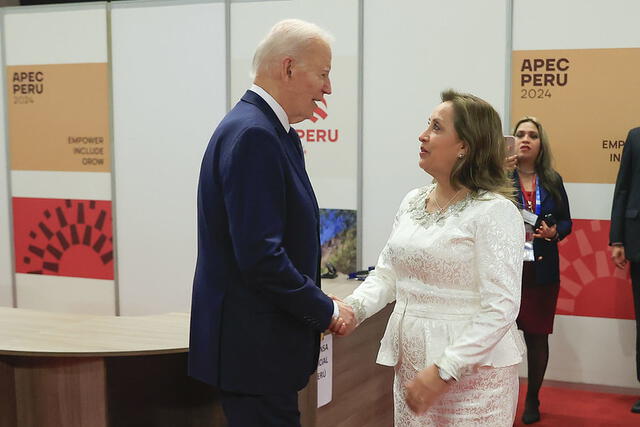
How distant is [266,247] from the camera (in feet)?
5.69

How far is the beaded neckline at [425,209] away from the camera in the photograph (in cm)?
203

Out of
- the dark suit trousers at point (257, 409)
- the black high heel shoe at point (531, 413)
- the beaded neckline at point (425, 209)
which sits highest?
the beaded neckline at point (425, 209)

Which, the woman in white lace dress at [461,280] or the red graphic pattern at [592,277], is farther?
the red graphic pattern at [592,277]

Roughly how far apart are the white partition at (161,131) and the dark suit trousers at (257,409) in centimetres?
372

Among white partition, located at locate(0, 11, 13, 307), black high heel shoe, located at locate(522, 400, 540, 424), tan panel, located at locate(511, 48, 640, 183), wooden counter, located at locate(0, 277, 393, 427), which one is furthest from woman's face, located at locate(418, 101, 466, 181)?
white partition, located at locate(0, 11, 13, 307)

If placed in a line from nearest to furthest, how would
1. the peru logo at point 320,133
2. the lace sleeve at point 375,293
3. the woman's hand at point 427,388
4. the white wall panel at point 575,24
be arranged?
the woman's hand at point 427,388
the lace sleeve at point 375,293
the white wall panel at point 575,24
the peru logo at point 320,133

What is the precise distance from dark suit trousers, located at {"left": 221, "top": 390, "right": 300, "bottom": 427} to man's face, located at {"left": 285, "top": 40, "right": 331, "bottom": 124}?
2.34 feet

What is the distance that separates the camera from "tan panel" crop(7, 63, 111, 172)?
18.8 feet

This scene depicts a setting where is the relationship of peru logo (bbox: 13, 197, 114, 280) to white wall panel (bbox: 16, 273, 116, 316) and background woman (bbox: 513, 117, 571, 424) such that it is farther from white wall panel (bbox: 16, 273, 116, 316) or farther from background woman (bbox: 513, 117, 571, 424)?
background woman (bbox: 513, 117, 571, 424)

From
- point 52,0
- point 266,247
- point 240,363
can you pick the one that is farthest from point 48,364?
point 52,0

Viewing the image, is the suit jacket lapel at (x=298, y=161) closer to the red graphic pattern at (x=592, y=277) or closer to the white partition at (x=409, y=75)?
the white partition at (x=409, y=75)

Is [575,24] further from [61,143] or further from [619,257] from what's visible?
[61,143]

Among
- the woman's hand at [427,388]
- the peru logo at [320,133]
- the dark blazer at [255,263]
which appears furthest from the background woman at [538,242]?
the dark blazer at [255,263]

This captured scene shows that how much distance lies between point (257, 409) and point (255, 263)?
15.4 inches
